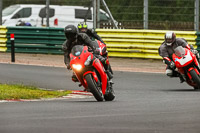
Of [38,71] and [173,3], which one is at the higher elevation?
[173,3]

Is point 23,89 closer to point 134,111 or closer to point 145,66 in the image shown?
point 134,111

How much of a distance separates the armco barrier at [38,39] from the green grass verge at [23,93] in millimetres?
8833

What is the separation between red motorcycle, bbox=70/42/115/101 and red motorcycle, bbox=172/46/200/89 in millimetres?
2971

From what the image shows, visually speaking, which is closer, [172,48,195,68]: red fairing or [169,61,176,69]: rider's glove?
[172,48,195,68]: red fairing

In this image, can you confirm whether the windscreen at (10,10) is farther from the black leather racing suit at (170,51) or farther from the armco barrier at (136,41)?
the black leather racing suit at (170,51)

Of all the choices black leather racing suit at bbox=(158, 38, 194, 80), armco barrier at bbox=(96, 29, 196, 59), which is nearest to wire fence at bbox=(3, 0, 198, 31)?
armco barrier at bbox=(96, 29, 196, 59)

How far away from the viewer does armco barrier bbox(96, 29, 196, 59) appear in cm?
2183

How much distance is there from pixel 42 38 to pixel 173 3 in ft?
16.1

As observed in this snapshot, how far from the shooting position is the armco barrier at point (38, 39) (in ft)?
77.4

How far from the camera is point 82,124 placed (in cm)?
829

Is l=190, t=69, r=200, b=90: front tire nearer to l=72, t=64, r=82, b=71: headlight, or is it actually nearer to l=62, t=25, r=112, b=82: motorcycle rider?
l=62, t=25, r=112, b=82: motorcycle rider

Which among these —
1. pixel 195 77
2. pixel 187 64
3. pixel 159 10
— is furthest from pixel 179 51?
pixel 159 10

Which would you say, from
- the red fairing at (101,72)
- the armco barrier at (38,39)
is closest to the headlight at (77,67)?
the red fairing at (101,72)

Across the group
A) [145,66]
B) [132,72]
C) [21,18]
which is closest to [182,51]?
[132,72]
